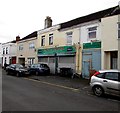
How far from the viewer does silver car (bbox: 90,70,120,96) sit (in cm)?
1224

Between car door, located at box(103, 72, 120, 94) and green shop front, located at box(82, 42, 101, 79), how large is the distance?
966 cm

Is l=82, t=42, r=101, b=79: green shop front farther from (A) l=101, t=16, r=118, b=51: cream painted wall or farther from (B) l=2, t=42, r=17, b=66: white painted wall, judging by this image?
(B) l=2, t=42, r=17, b=66: white painted wall

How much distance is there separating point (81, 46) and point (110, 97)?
13.1 m

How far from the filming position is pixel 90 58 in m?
24.0

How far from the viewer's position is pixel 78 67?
25.9 meters

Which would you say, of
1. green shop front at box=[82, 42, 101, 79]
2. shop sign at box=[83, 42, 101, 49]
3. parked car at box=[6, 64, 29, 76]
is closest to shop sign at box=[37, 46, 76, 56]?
shop sign at box=[83, 42, 101, 49]

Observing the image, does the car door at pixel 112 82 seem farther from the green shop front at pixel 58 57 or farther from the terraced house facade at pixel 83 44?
the green shop front at pixel 58 57

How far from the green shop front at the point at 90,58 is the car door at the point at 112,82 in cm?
966

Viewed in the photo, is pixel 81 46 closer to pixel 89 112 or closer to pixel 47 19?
pixel 47 19

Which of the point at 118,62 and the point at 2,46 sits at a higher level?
the point at 2,46

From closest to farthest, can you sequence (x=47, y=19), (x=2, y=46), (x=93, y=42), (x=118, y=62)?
(x=118, y=62) → (x=93, y=42) → (x=47, y=19) → (x=2, y=46)

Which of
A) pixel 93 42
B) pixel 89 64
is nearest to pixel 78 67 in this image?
pixel 89 64

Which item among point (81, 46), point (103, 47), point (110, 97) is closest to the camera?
point (110, 97)

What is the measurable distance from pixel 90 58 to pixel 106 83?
11.4m
